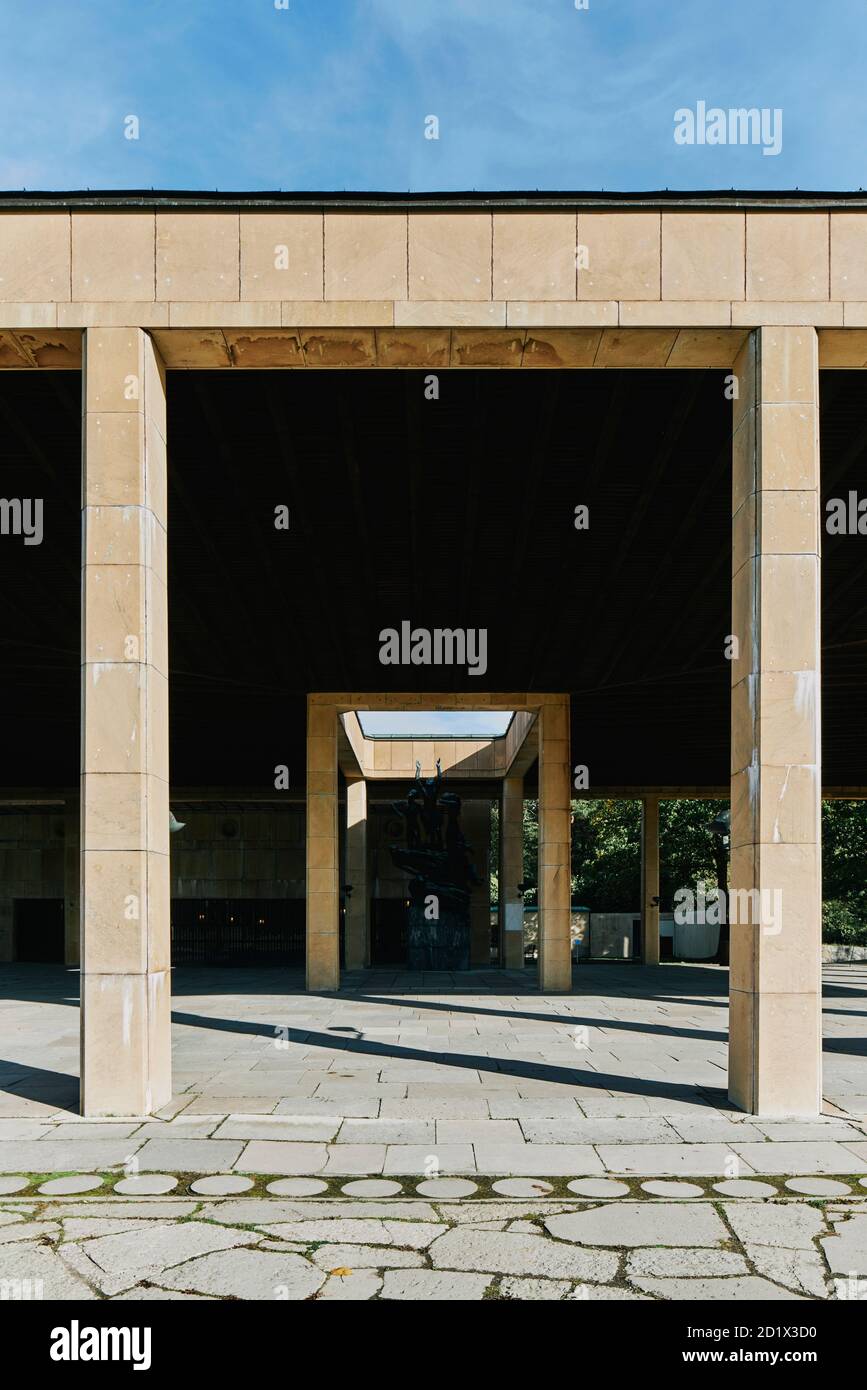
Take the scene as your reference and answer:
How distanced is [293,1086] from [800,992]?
4800 mm

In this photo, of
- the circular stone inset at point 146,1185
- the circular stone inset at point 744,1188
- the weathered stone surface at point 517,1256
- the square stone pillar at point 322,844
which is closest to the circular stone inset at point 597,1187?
the circular stone inset at point 744,1188

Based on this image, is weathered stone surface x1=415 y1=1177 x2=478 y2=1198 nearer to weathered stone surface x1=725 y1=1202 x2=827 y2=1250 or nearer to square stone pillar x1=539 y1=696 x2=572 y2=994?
weathered stone surface x1=725 y1=1202 x2=827 y2=1250

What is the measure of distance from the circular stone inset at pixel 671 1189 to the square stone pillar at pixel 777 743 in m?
2.47

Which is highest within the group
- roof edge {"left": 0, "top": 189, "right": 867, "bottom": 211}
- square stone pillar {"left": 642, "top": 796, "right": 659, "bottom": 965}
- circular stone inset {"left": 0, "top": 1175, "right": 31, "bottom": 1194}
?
roof edge {"left": 0, "top": 189, "right": 867, "bottom": 211}

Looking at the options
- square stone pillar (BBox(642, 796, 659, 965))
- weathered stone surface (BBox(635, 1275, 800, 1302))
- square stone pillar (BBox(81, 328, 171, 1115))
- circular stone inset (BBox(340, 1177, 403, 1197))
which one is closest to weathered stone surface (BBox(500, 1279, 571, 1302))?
weathered stone surface (BBox(635, 1275, 800, 1302))

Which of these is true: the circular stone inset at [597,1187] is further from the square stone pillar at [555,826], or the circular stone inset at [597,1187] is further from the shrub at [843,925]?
the shrub at [843,925]

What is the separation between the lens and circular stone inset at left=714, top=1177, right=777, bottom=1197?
7.24m

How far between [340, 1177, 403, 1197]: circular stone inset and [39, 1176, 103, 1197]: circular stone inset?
65.1 inches

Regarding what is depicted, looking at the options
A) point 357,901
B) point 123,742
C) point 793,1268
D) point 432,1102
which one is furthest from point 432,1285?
point 357,901

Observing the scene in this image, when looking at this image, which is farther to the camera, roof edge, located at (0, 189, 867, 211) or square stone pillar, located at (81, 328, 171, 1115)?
roof edge, located at (0, 189, 867, 211)

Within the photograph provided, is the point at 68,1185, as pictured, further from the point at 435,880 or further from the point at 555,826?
the point at 435,880

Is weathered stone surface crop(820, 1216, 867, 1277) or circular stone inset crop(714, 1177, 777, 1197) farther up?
weathered stone surface crop(820, 1216, 867, 1277)

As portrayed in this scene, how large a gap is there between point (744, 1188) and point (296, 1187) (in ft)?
9.57

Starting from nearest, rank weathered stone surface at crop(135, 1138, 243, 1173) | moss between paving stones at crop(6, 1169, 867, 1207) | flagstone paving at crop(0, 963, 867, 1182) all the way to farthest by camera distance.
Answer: moss between paving stones at crop(6, 1169, 867, 1207) < weathered stone surface at crop(135, 1138, 243, 1173) < flagstone paving at crop(0, 963, 867, 1182)
